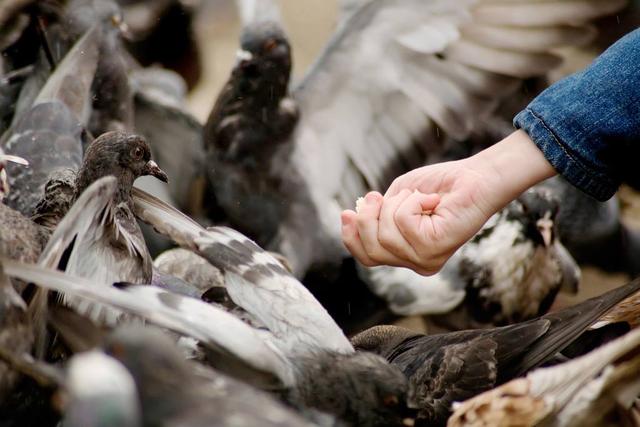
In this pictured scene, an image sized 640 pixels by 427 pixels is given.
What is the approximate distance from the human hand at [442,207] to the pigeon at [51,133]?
1049mm

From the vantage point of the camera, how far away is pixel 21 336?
153cm

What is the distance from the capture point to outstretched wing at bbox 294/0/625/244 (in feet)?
11.4

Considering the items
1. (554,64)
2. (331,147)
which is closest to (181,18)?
(331,147)

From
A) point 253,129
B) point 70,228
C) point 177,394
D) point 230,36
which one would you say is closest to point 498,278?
point 253,129

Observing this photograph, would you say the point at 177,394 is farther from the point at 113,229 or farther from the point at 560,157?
the point at 560,157

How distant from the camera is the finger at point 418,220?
177 centimetres

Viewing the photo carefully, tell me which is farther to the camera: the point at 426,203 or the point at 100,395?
the point at 426,203

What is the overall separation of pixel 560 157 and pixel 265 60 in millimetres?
1916

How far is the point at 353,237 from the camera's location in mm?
1894

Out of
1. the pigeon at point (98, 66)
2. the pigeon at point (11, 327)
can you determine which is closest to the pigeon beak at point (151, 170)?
the pigeon at point (11, 327)

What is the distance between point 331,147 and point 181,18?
7.84ft

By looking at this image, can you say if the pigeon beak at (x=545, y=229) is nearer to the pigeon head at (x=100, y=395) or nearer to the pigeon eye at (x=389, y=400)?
the pigeon eye at (x=389, y=400)

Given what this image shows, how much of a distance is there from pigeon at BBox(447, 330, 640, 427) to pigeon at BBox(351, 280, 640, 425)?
24cm

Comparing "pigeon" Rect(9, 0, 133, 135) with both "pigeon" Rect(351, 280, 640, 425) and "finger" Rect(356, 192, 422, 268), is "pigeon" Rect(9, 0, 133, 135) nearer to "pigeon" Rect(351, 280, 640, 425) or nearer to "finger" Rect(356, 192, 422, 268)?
"finger" Rect(356, 192, 422, 268)
